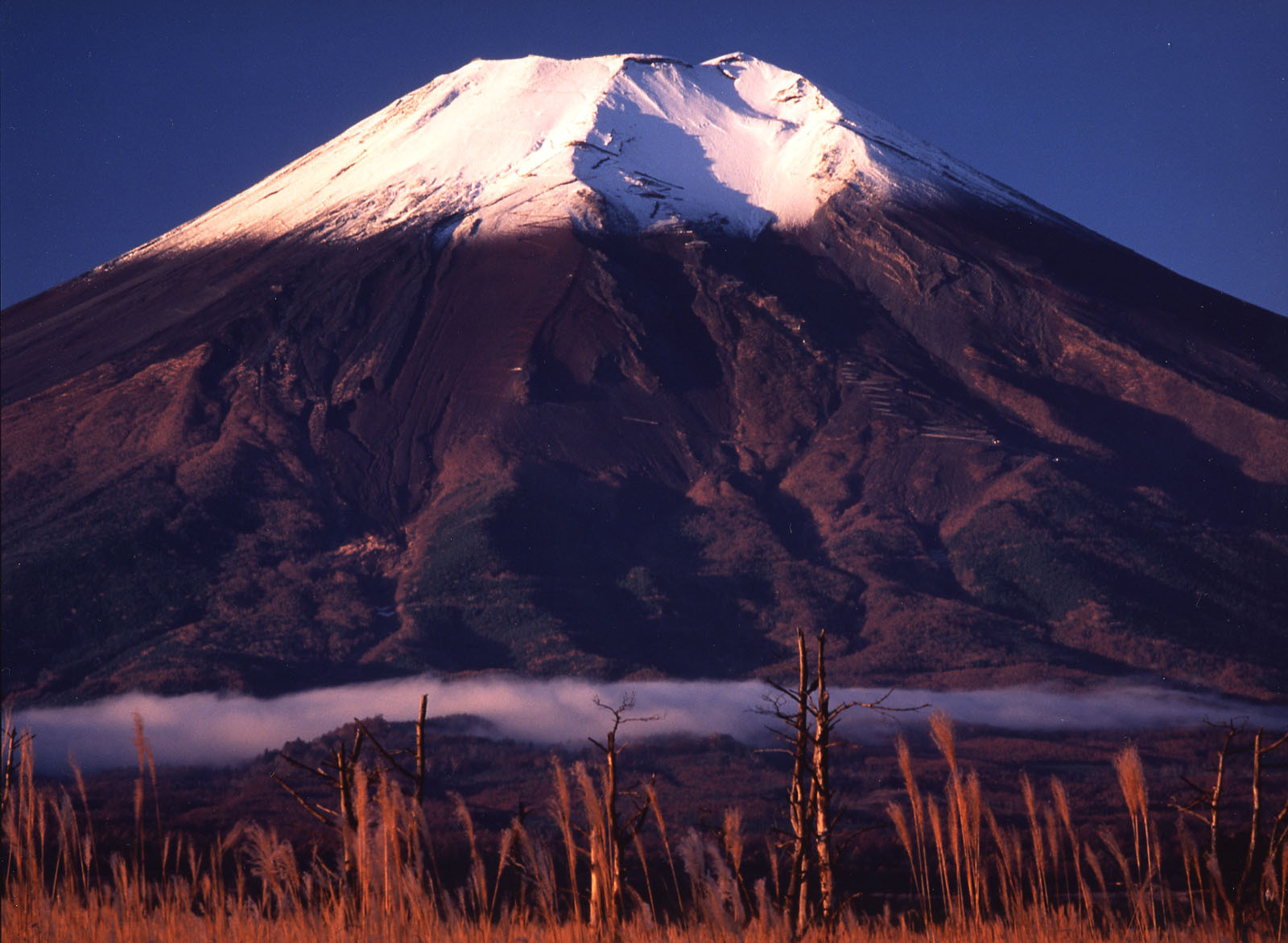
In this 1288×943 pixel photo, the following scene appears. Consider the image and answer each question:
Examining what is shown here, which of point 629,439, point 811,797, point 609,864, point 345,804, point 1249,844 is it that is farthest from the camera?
point 629,439

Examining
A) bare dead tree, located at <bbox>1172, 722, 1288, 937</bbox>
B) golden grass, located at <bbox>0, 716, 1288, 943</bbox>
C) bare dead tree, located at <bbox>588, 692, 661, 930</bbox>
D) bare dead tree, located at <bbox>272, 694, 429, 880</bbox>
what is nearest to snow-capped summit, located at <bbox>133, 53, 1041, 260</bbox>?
bare dead tree, located at <bbox>1172, 722, 1288, 937</bbox>

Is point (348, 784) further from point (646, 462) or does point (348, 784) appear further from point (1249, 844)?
point (646, 462)

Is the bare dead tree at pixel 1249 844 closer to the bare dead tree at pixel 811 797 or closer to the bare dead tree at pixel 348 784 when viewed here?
the bare dead tree at pixel 811 797

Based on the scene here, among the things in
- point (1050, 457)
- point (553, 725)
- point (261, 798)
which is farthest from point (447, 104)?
point (261, 798)

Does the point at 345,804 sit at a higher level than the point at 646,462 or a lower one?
lower

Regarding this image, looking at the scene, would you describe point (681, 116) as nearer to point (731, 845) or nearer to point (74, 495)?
point (74, 495)

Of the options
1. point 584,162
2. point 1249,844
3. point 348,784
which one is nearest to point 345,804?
point 348,784
